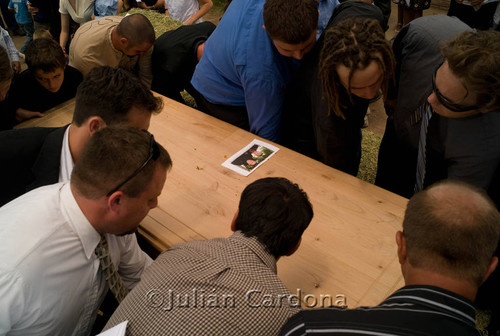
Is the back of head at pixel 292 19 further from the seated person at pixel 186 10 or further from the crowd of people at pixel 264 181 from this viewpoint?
the seated person at pixel 186 10

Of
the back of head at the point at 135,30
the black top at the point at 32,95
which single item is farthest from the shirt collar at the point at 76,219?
the back of head at the point at 135,30

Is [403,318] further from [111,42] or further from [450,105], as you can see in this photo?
[111,42]

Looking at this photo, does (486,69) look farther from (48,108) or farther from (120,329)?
(48,108)

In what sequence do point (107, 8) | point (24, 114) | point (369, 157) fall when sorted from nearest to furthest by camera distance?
point (24, 114), point (369, 157), point (107, 8)

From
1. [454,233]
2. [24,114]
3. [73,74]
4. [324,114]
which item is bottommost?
[24,114]

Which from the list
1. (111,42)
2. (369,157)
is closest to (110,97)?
(111,42)

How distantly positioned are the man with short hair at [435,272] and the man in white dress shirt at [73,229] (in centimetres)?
71

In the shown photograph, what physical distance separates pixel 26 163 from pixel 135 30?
162 centimetres

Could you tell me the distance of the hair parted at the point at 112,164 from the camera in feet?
4.38

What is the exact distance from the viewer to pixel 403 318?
89cm

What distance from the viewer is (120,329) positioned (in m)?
1.10

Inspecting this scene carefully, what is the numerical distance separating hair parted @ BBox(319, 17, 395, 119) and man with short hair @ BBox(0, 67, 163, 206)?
86 centimetres

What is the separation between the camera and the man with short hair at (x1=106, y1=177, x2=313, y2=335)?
43.6 inches

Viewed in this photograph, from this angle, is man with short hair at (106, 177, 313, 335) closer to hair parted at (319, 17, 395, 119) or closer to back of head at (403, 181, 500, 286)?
back of head at (403, 181, 500, 286)
